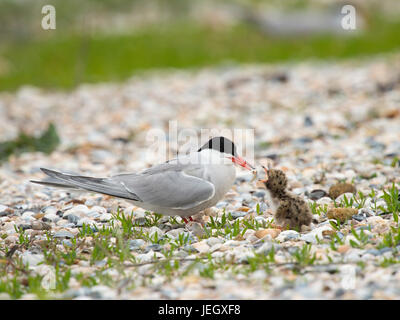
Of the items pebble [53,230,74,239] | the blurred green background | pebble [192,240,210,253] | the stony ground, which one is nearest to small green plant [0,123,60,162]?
the stony ground

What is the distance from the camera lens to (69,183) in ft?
16.6

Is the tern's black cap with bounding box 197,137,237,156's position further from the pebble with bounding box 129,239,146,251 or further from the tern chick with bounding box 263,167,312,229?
the pebble with bounding box 129,239,146,251

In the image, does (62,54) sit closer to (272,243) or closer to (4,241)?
(4,241)

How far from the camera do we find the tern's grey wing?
4926 mm

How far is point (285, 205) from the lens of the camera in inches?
193

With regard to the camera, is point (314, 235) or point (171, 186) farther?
point (171, 186)

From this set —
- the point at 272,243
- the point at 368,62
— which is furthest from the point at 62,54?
the point at 272,243

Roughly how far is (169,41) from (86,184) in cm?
1264

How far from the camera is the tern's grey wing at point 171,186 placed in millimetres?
4926

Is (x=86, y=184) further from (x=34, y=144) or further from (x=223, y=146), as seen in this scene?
(x=34, y=144)

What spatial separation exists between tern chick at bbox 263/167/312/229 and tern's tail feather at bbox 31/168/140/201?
1133mm

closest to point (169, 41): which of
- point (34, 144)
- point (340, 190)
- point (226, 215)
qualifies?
point (34, 144)

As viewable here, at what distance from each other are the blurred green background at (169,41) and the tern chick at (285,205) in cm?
988

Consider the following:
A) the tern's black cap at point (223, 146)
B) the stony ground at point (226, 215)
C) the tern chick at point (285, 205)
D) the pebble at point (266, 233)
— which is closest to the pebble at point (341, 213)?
the stony ground at point (226, 215)
